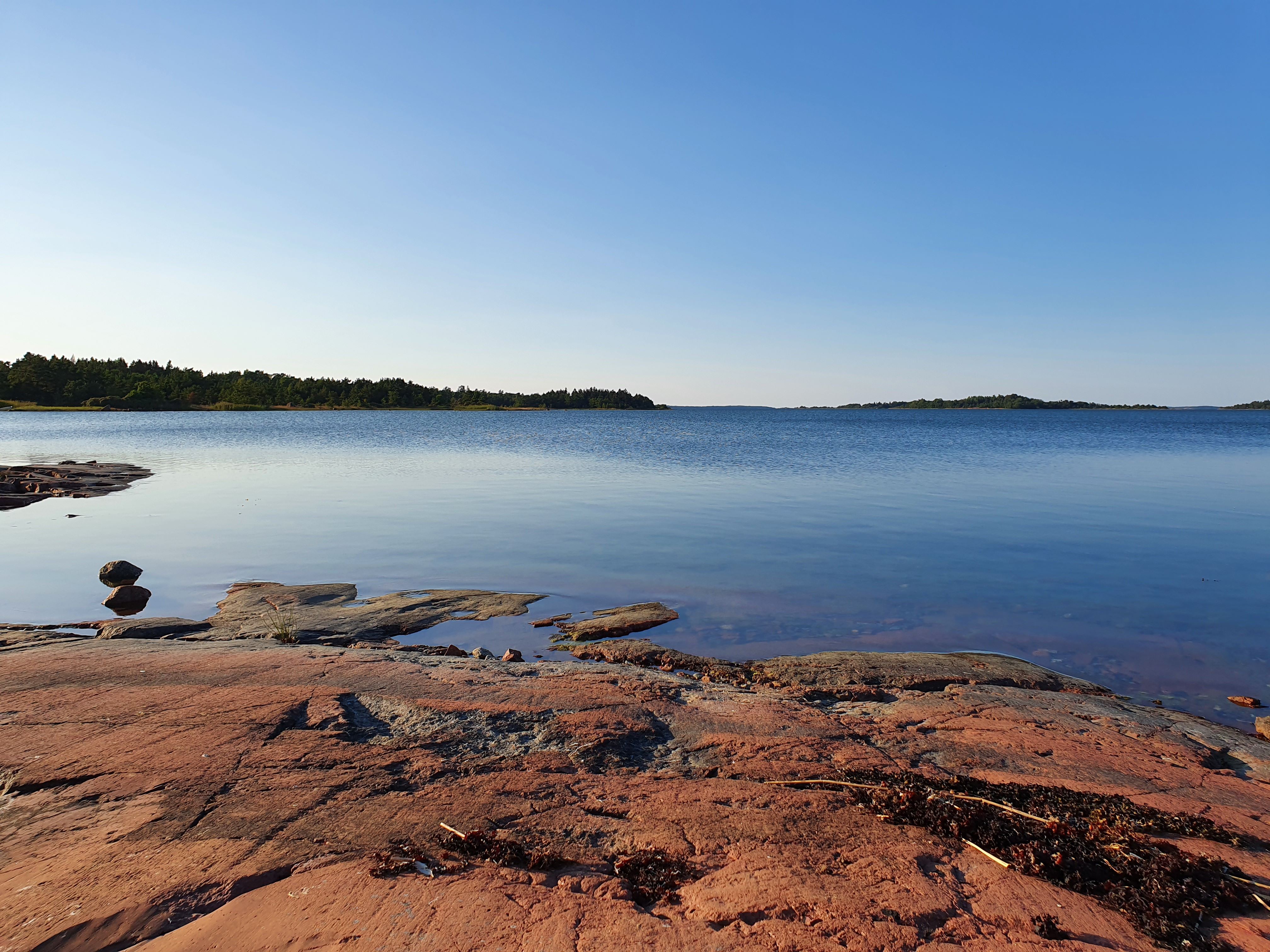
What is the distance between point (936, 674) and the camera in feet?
27.8

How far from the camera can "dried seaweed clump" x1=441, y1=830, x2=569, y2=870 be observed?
13.2 feet

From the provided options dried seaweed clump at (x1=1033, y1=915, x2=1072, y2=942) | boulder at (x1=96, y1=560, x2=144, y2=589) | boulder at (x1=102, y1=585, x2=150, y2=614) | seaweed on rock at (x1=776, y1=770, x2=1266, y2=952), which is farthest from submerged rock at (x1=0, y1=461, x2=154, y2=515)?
dried seaweed clump at (x1=1033, y1=915, x2=1072, y2=942)

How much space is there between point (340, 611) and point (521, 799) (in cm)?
758

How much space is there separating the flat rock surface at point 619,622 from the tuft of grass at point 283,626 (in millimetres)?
3692

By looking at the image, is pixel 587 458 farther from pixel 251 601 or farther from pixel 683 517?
pixel 251 601

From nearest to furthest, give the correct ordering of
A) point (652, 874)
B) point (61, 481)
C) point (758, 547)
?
point (652, 874)
point (758, 547)
point (61, 481)

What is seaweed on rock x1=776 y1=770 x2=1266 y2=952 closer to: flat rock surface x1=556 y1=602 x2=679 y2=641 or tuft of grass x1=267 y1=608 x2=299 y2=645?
flat rock surface x1=556 y1=602 x2=679 y2=641

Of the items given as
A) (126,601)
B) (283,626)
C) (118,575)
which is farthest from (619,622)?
(118,575)

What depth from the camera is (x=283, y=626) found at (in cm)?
1008

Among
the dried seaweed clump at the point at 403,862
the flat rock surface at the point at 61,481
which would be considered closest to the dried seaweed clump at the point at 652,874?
the dried seaweed clump at the point at 403,862

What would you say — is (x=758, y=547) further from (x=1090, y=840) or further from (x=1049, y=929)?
(x=1049, y=929)

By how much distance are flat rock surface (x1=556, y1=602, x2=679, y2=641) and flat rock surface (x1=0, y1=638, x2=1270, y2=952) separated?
221 centimetres

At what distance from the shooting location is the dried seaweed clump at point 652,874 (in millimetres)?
3775

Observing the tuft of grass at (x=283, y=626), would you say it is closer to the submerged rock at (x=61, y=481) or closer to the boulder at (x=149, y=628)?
the boulder at (x=149, y=628)
